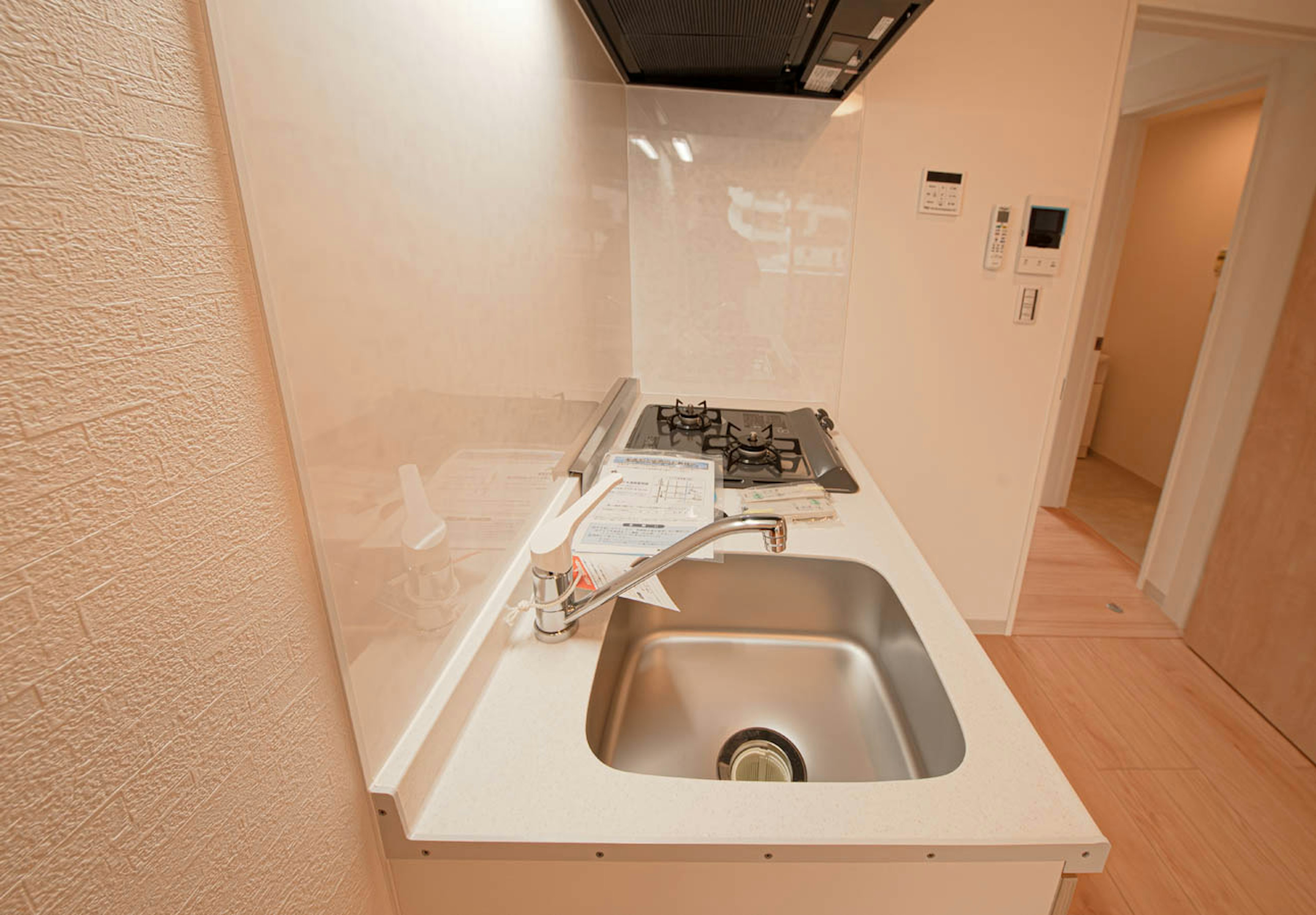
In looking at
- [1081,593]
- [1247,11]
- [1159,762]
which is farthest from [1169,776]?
[1247,11]

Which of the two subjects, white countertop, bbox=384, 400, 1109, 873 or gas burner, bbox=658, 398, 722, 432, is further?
gas burner, bbox=658, 398, 722, 432

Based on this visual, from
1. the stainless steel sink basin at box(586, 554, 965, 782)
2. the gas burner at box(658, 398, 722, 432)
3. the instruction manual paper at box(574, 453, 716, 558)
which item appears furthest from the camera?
the gas burner at box(658, 398, 722, 432)

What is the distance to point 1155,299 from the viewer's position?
3.81 metres

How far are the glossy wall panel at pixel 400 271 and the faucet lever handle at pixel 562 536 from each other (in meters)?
0.08

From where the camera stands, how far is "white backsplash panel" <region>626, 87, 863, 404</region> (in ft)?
5.73

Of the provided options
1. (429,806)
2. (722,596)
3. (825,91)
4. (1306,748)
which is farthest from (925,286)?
(429,806)

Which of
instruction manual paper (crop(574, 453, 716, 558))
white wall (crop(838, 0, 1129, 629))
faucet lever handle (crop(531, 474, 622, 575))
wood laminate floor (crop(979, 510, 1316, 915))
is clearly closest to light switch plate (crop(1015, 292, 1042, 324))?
white wall (crop(838, 0, 1129, 629))

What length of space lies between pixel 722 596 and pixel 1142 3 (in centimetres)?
208

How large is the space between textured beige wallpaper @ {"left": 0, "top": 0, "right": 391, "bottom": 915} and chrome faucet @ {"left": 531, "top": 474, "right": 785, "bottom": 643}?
0.36 meters

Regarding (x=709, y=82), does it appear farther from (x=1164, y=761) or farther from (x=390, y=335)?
(x=1164, y=761)

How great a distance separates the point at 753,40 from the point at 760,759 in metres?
1.42

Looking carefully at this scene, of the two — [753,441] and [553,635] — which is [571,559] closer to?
[553,635]

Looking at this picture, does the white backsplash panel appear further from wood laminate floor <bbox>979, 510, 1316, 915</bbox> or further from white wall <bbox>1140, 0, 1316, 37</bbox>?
wood laminate floor <bbox>979, 510, 1316, 915</bbox>

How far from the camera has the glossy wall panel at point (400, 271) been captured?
0.41 metres
